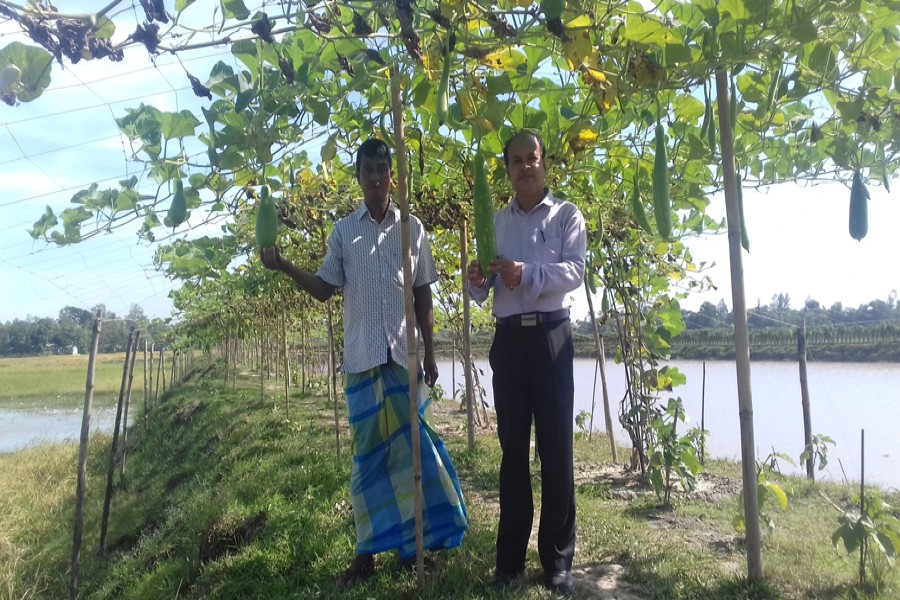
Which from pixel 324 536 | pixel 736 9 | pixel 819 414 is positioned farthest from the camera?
pixel 819 414

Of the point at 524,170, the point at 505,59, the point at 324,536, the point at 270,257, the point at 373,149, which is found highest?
the point at 505,59

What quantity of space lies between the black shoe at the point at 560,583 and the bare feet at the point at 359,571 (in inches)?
30.3

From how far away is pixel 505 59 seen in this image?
238cm

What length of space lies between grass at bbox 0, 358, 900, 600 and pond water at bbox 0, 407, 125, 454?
10452 millimetres

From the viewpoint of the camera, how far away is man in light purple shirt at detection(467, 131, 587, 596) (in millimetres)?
2357

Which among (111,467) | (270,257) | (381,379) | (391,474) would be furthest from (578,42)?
(111,467)

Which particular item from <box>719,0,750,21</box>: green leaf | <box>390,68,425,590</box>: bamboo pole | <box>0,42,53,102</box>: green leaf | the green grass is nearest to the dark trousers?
<box>390,68,425,590</box>: bamboo pole

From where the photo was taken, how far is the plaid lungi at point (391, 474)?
8.67ft

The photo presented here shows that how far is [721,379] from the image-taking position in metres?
14.7

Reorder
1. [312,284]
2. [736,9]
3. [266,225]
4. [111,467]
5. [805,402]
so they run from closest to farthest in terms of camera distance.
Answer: [736,9]
[266,225]
[312,284]
[111,467]
[805,402]

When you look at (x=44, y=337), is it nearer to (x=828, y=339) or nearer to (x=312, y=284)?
(x=828, y=339)

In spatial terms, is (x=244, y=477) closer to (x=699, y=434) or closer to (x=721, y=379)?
(x=699, y=434)

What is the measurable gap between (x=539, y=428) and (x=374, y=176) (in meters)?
1.23

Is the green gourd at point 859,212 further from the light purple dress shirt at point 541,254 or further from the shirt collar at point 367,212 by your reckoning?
the shirt collar at point 367,212
